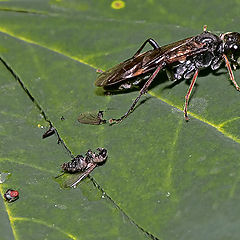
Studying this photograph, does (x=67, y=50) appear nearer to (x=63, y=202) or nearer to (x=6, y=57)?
(x=6, y=57)

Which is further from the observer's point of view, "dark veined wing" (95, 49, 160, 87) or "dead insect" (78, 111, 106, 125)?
"dark veined wing" (95, 49, 160, 87)

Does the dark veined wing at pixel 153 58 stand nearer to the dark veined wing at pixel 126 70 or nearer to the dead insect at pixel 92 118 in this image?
the dark veined wing at pixel 126 70

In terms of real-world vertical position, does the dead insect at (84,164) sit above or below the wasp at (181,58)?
below

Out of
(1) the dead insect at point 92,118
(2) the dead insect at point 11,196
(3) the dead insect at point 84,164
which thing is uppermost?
(1) the dead insect at point 92,118

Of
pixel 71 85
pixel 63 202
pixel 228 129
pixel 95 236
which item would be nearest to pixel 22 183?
pixel 63 202

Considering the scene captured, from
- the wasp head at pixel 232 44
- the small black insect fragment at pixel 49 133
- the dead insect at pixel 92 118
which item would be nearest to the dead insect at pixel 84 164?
the dead insect at pixel 92 118

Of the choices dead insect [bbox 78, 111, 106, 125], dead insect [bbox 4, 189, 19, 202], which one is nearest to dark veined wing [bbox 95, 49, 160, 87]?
dead insect [bbox 78, 111, 106, 125]

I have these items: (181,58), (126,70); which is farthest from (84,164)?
(181,58)

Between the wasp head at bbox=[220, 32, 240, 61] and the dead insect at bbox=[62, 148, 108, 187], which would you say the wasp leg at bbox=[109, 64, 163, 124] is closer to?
the dead insect at bbox=[62, 148, 108, 187]
